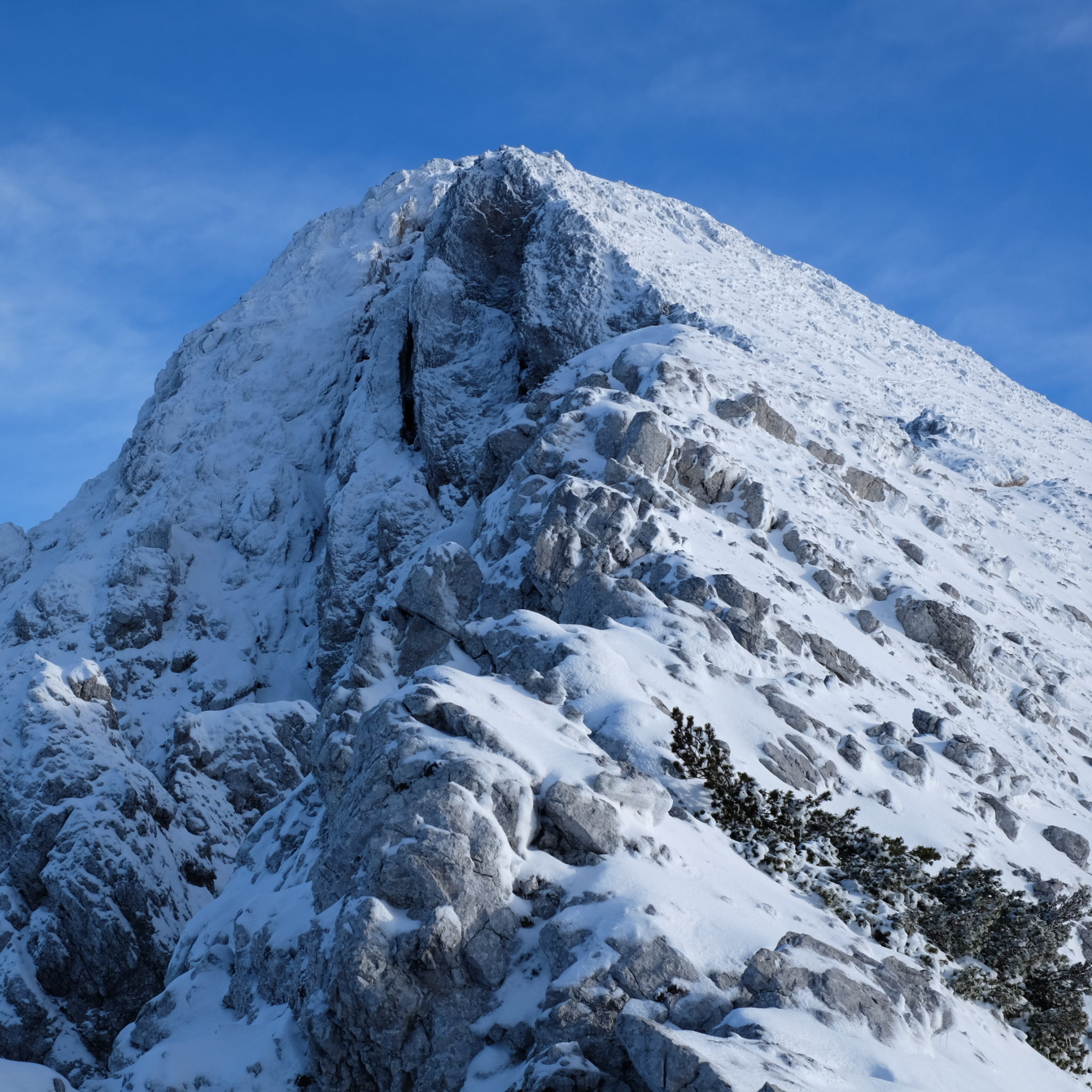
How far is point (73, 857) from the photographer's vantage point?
123 feet

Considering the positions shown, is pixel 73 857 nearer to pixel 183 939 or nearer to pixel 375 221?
pixel 183 939

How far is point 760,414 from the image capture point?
48500 millimetres

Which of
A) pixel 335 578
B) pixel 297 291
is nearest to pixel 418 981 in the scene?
pixel 335 578

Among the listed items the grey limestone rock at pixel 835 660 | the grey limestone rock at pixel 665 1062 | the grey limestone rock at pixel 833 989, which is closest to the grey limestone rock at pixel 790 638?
the grey limestone rock at pixel 835 660

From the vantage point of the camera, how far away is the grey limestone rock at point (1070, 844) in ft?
95.6

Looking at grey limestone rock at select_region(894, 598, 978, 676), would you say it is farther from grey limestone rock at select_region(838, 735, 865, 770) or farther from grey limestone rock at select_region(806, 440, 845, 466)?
grey limestone rock at select_region(806, 440, 845, 466)

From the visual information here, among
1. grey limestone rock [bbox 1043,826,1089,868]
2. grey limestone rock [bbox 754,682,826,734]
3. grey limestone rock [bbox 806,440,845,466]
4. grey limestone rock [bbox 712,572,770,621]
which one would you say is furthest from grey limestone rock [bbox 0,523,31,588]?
grey limestone rock [bbox 1043,826,1089,868]

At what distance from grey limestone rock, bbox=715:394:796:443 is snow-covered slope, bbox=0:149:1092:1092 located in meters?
0.24

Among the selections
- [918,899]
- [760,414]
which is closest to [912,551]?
[760,414]

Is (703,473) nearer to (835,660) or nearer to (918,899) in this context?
(835,660)

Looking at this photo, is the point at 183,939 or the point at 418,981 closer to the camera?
the point at 418,981

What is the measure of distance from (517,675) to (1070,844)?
17.6 m

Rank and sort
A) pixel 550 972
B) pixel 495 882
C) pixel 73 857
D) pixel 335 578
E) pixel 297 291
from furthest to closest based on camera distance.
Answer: pixel 297 291 → pixel 335 578 → pixel 73 857 → pixel 495 882 → pixel 550 972

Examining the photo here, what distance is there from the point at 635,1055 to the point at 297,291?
75.0m
